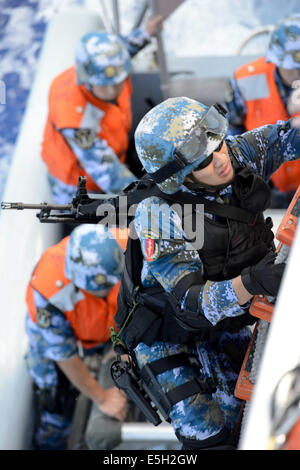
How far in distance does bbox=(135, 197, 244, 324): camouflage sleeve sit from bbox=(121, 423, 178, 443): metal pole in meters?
0.81

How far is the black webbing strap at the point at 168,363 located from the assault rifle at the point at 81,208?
1.21ft

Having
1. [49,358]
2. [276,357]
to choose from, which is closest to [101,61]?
[49,358]

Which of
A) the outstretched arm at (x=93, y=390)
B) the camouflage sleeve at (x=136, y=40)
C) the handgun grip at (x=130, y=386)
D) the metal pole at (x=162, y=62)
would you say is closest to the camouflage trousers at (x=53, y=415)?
the outstretched arm at (x=93, y=390)

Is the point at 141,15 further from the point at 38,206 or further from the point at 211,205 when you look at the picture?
the point at 211,205

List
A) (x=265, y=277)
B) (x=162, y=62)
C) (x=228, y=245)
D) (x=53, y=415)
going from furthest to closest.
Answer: (x=162, y=62)
(x=53, y=415)
(x=228, y=245)
(x=265, y=277)

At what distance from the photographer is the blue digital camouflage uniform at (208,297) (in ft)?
4.66

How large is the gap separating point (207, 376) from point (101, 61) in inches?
59.0

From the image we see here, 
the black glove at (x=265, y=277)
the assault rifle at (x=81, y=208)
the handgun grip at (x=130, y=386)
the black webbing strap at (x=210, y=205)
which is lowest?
the handgun grip at (x=130, y=386)

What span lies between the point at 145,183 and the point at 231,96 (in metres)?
1.29

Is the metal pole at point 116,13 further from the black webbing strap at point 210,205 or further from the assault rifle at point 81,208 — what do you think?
the black webbing strap at point 210,205

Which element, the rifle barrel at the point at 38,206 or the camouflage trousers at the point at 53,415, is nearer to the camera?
the rifle barrel at the point at 38,206

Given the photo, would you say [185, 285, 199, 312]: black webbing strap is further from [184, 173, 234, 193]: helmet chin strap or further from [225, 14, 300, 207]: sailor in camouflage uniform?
[225, 14, 300, 207]: sailor in camouflage uniform

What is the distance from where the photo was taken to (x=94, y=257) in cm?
223

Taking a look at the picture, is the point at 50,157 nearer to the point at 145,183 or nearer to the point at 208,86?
the point at 208,86
